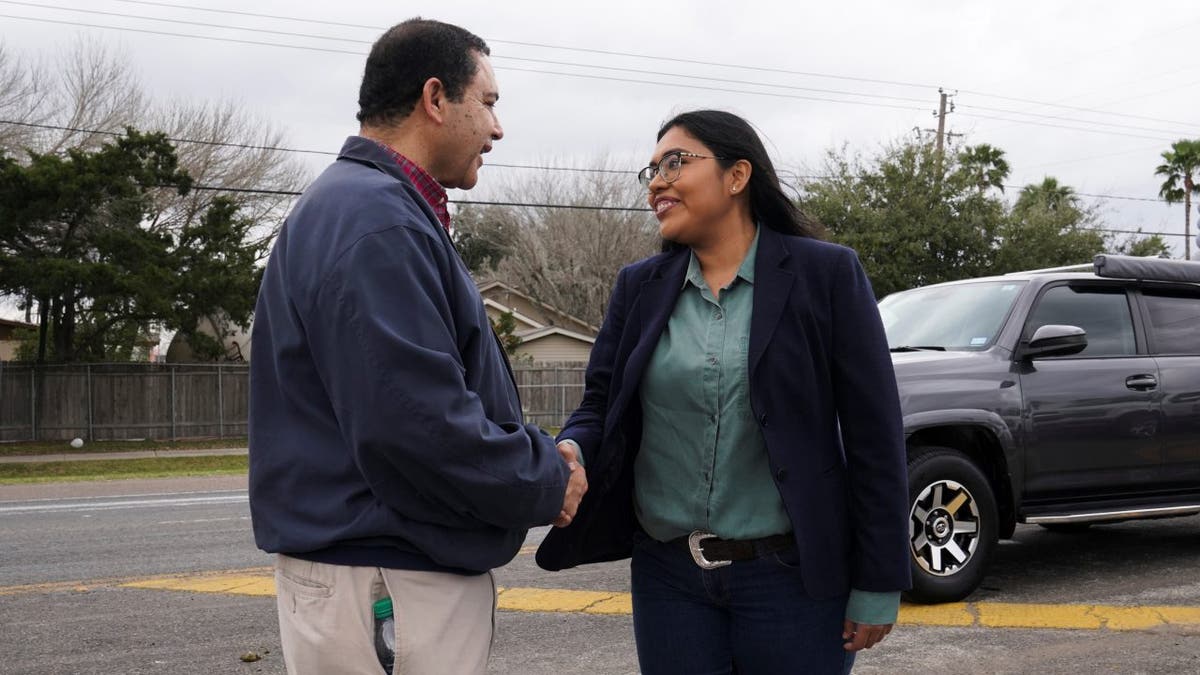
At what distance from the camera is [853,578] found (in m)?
2.80

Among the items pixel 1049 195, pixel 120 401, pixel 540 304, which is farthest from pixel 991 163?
pixel 120 401

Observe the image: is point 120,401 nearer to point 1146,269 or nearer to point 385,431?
point 1146,269

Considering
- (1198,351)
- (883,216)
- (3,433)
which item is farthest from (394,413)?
(883,216)

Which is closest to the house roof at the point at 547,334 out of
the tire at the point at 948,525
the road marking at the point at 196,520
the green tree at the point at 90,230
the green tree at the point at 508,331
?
the green tree at the point at 508,331

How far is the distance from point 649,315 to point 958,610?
4185 mm

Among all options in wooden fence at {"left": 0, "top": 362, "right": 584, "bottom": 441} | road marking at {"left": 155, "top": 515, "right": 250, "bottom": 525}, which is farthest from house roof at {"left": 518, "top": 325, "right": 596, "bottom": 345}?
road marking at {"left": 155, "top": 515, "right": 250, "bottom": 525}

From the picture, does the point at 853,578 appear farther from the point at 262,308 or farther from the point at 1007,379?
the point at 1007,379

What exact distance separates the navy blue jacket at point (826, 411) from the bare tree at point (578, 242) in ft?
136

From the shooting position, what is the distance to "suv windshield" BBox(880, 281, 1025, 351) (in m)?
7.14

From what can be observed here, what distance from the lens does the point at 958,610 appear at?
646 cm

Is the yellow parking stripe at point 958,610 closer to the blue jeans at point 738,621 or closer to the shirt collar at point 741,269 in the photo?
the blue jeans at point 738,621

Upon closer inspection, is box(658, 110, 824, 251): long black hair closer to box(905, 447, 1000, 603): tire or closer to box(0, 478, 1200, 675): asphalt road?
box(0, 478, 1200, 675): asphalt road

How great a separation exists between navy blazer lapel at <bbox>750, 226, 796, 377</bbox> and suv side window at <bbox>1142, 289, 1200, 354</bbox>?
18.4 feet

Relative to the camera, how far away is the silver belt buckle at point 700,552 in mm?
2814
